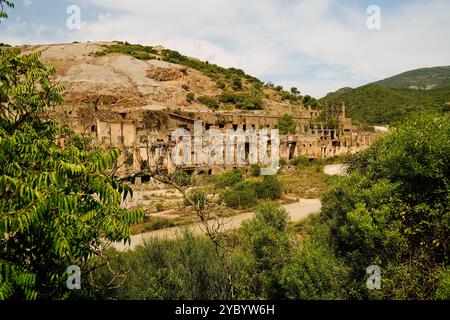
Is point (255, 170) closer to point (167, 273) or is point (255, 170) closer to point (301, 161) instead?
point (301, 161)

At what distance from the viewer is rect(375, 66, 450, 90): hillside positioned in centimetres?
14250

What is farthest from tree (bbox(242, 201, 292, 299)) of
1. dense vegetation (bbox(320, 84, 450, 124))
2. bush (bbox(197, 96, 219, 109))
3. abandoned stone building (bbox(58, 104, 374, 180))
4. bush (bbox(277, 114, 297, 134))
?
dense vegetation (bbox(320, 84, 450, 124))

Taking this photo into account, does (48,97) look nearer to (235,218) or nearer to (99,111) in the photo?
(235,218)

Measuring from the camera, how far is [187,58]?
110938 mm

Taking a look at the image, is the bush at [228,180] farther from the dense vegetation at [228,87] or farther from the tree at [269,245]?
the dense vegetation at [228,87]

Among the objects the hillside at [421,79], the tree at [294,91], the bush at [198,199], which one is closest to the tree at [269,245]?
the bush at [198,199]

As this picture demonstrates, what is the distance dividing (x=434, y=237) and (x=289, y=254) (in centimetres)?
377

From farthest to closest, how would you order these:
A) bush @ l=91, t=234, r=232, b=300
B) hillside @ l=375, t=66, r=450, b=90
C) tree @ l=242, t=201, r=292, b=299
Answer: hillside @ l=375, t=66, r=450, b=90 < tree @ l=242, t=201, r=292, b=299 < bush @ l=91, t=234, r=232, b=300

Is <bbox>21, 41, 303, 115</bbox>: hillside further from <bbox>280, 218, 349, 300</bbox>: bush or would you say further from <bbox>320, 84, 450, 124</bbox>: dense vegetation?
<bbox>280, 218, 349, 300</bbox>: bush

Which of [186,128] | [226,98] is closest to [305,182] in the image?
[186,128]

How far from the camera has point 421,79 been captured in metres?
154

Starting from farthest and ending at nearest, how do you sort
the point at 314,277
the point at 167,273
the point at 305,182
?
1. the point at 305,182
2. the point at 167,273
3. the point at 314,277

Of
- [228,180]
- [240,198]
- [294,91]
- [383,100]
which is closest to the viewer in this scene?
[240,198]

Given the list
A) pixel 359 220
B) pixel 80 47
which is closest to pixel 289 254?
pixel 359 220
